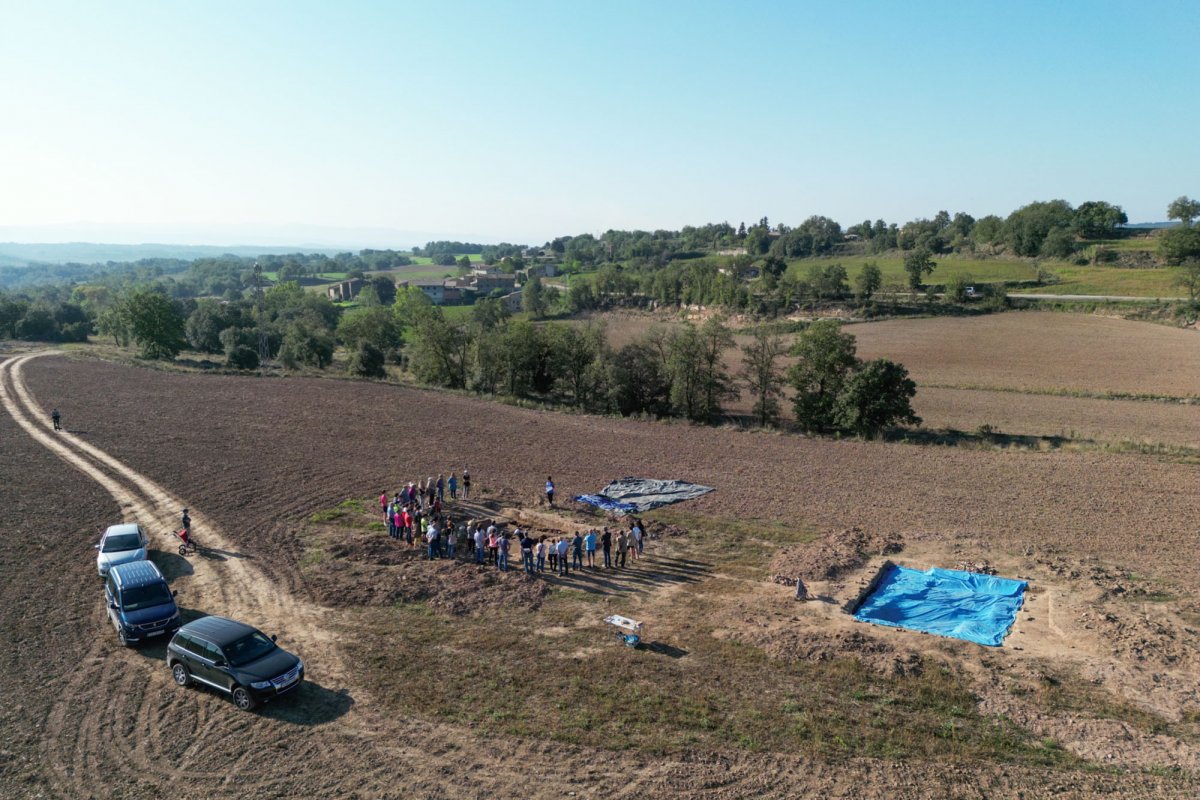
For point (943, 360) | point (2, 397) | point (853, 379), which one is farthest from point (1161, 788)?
point (943, 360)

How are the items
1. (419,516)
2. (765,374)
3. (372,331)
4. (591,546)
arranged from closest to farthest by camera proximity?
(591,546)
(419,516)
(765,374)
(372,331)

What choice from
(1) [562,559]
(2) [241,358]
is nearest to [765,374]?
(1) [562,559]

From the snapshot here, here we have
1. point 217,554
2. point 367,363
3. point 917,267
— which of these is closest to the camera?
point 217,554

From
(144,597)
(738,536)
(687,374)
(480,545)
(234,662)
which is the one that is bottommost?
(738,536)

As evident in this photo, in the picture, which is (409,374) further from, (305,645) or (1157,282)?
(1157,282)

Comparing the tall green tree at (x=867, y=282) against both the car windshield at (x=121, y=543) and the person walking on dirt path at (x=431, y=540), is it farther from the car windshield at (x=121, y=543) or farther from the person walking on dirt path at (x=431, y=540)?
the car windshield at (x=121, y=543)

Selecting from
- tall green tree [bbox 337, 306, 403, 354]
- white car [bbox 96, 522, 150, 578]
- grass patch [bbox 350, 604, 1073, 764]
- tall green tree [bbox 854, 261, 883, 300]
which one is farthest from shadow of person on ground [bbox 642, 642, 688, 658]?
tall green tree [bbox 854, 261, 883, 300]

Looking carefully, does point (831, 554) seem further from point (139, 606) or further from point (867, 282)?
point (867, 282)
